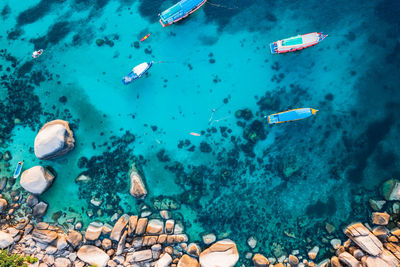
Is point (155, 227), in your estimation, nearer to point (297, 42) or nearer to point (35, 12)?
point (297, 42)

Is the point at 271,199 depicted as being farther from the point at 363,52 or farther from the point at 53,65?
the point at 53,65

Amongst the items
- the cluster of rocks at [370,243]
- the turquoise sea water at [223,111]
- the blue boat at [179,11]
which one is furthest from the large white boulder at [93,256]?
the blue boat at [179,11]

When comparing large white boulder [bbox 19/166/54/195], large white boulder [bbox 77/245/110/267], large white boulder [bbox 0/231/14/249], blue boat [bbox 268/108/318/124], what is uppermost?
large white boulder [bbox 19/166/54/195]

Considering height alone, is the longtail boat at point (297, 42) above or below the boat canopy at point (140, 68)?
below

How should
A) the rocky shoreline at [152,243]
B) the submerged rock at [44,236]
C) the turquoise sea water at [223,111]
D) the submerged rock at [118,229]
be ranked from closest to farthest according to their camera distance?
1. the rocky shoreline at [152,243]
2. the submerged rock at [44,236]
3. the submerged rock at [118,229]
4. the turquoise sea water at [223,111]

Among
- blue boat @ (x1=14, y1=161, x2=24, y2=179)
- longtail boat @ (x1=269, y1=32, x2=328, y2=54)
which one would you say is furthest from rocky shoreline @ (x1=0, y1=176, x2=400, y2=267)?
longtail boat @ (x1=269, y1=32, x2=328, y2=54)

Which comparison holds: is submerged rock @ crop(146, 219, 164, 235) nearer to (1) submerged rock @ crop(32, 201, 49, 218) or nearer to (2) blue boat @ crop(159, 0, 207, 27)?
(1) submerged rock @ crop(32, 201, 49, 218)

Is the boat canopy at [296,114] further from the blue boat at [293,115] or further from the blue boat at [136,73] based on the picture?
the blue boat at [136,73]

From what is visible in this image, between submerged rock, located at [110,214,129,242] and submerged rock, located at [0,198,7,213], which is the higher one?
submerged rock, located at [0,198,7,213]

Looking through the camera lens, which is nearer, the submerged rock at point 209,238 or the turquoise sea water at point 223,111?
the submerged rock at point 209,238
